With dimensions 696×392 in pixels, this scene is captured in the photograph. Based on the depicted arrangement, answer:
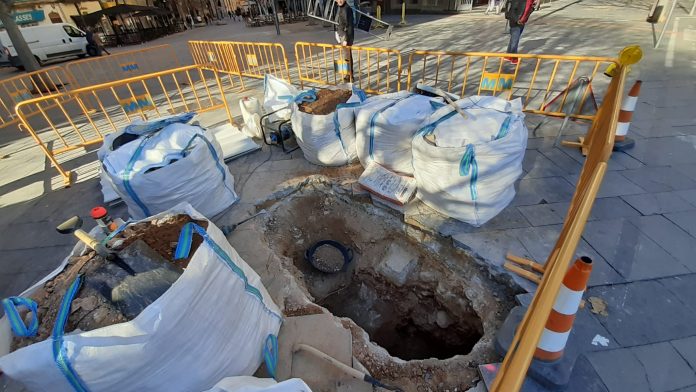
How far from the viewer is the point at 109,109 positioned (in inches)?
304

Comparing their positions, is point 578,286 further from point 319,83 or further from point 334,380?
point 319,83

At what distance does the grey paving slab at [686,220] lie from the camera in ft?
9.52

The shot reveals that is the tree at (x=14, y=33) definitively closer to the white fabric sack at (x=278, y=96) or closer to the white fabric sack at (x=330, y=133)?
the white fabric sack at (x=278, y=96)

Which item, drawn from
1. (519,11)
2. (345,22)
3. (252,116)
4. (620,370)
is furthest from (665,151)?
(252,116)

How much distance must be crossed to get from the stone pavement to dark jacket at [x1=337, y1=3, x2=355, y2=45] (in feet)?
12.0

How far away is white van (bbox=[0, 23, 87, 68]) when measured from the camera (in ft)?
46.0

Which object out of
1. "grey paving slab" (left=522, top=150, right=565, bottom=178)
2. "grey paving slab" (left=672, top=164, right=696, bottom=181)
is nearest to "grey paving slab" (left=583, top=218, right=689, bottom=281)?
"grey paving slab" (left=522, top=150, right=565, bottom=178)

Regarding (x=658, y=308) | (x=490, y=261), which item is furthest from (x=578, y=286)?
(x=658, y=308)

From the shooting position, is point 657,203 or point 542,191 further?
point 542,191

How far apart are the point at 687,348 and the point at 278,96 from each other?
5.49 metres

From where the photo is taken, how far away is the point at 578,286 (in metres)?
1.46

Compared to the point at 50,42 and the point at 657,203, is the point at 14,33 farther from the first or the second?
the point at 657,203

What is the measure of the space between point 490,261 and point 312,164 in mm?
2780

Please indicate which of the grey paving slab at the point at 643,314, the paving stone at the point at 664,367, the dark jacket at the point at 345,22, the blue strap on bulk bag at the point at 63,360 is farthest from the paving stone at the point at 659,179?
the dark jacket at the point at 345,22
